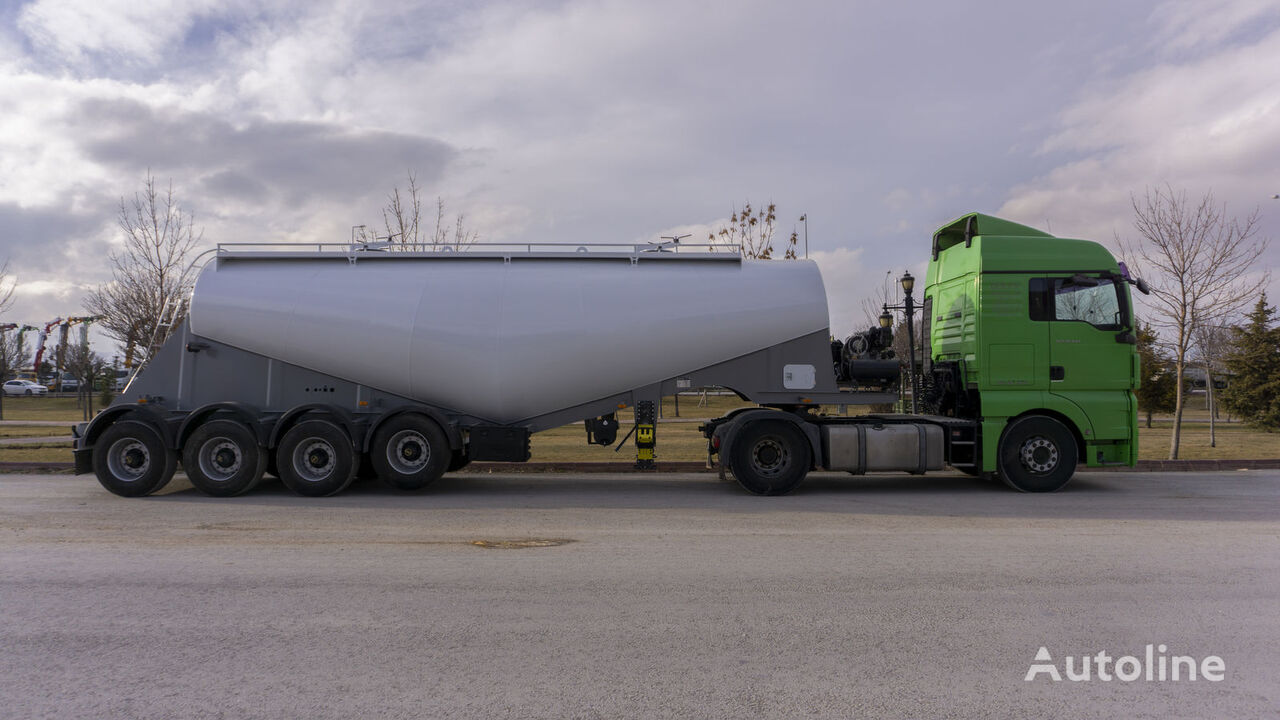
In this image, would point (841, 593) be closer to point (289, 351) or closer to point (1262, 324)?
point (289, 351)

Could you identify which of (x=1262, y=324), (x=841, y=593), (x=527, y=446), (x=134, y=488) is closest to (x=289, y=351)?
(x=134, y=488)

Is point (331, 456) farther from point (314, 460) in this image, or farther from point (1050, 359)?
point (1050, 359)

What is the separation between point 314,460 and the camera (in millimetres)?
9961

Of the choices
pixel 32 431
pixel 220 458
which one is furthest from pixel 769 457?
pixel 32 431

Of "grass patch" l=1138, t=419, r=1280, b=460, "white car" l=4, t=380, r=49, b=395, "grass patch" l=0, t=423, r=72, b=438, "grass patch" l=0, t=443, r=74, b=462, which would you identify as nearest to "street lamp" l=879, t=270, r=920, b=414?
"grass patch" l=1138, t=419, r=1280, b=460

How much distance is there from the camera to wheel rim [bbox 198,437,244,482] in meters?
9.89

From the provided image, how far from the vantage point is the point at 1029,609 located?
492 centimetres

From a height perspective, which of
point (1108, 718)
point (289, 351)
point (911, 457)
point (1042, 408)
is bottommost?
point (1108, 718)

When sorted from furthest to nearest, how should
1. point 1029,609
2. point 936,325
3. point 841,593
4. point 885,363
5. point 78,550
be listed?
point 936,325 < point 885,363 < point 78,550 < point 841,593 < point 1029,609

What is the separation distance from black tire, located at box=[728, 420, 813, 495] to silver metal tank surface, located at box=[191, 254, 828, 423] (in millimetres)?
1135

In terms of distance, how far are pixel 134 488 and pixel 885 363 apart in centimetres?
1036

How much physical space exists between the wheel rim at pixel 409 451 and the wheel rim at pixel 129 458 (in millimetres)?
3279

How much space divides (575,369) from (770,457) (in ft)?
9.63

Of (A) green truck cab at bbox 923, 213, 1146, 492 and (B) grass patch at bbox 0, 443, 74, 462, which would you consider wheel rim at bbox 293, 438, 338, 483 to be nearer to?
(B) grass patch at bbox 0, 443, 74, 462
